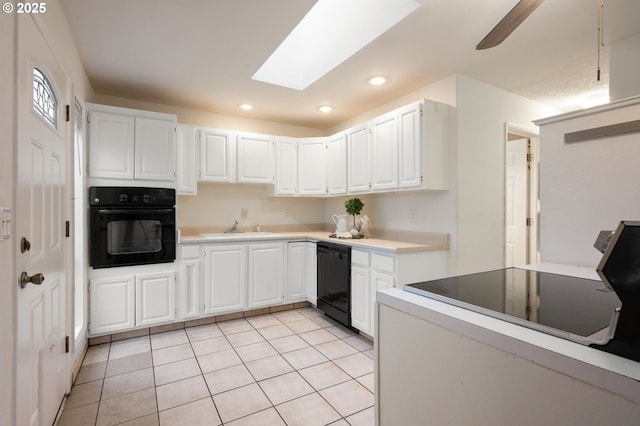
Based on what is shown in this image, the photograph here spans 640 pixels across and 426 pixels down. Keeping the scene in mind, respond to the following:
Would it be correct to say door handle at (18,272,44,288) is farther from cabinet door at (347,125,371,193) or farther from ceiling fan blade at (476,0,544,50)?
cabinet door at (347,125,371,193)

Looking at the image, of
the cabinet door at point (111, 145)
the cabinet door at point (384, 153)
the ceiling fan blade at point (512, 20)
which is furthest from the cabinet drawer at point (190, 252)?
the ceiling fan blade at point (512, 20)

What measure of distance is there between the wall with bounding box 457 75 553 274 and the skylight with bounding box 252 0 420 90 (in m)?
1.08

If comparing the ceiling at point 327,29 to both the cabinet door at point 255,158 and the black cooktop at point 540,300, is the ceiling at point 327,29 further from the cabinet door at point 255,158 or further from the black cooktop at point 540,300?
the black cooktop at point 540,300

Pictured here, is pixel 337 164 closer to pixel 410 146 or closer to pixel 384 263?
pixel 410 146

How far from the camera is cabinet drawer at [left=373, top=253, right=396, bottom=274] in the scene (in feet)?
8.40

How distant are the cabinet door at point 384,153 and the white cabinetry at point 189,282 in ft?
6.44

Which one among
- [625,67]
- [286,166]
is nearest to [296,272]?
[286,166]

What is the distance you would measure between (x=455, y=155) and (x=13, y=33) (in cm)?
289

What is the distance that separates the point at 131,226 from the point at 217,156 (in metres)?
1.15

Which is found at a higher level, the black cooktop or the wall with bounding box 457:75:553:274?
the wall with bounding box 457:75:553:274

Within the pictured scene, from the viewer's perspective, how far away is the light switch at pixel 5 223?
1053 millimetres

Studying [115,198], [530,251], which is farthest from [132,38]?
[530,251]

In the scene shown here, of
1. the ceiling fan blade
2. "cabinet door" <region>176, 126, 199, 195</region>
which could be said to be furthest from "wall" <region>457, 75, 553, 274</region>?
"cabinet door" <region>176, 126, 199, 195</region>

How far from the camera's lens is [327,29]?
2.64 meters
